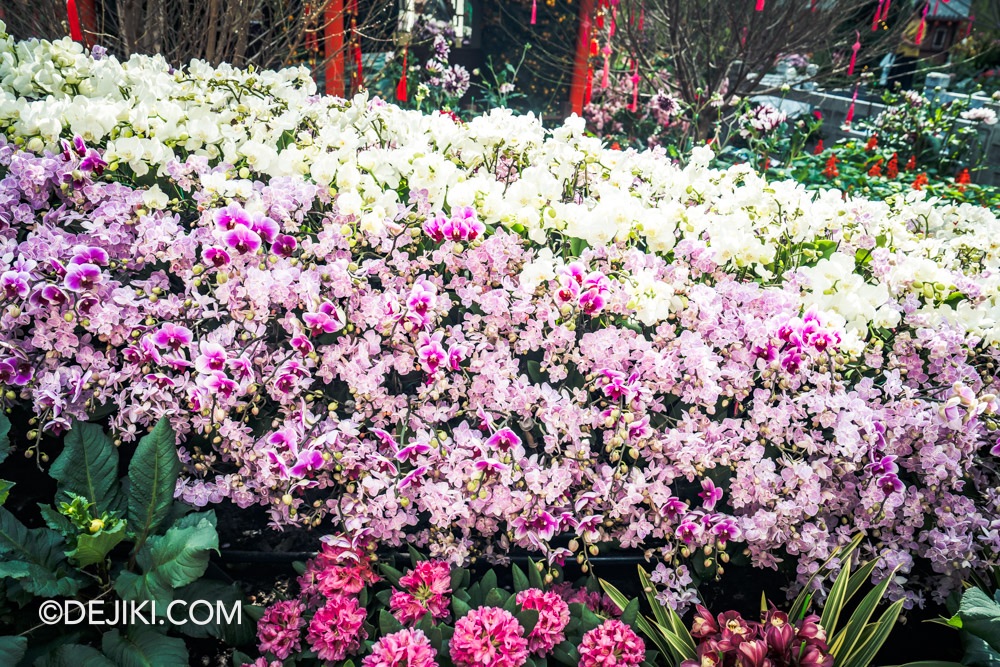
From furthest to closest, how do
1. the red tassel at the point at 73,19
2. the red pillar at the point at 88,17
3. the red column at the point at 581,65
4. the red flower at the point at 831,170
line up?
the red column at the point at 581,65 → the red flower at the point at 831,170 → the red pillar at the point at 88,17 → the red tassel at the point at 73,19

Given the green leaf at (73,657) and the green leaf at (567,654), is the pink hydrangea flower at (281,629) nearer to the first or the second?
the green leaf at (73,657)

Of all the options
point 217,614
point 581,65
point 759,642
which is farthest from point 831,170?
point 217,614

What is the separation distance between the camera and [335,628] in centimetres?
177

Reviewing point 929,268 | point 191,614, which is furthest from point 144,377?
point 929,268

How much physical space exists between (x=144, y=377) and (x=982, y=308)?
7.37ft

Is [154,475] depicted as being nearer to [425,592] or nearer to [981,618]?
[425,592]

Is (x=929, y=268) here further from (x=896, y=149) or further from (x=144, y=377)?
(x=896, y=149)

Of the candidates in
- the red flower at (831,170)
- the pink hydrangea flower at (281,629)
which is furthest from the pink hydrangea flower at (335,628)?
the red flower at (831,170)

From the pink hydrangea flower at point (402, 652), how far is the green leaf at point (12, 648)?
761 millimetres

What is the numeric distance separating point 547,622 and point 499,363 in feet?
2.12

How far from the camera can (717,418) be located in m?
1.96

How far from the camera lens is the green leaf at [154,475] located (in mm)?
1863

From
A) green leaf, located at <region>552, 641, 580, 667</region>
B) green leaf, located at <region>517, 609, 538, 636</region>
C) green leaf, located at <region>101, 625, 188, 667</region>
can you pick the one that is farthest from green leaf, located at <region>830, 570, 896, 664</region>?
green leaf, located at <region>101, 625, 188, 667</region>

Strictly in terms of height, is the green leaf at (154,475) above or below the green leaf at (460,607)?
above
